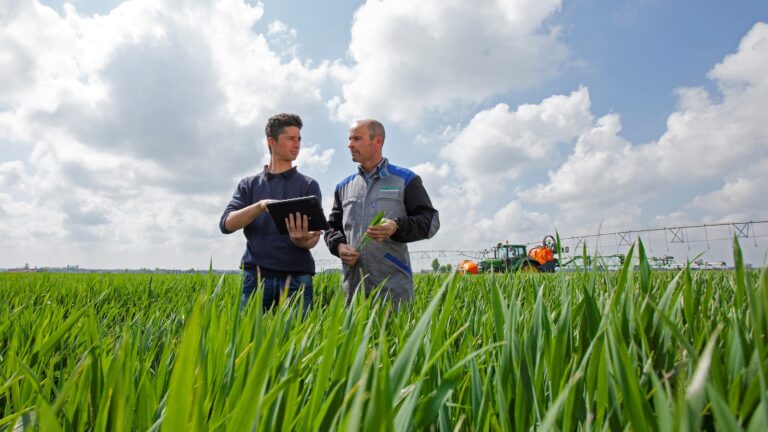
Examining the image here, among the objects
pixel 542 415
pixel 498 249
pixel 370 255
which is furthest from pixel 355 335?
pixel 498 249

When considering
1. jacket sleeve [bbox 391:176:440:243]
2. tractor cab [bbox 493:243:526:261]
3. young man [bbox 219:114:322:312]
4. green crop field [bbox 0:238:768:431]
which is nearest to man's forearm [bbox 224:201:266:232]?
young man [bbox 219:114:322:312]

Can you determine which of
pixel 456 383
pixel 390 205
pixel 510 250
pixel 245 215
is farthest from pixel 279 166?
pixel 510 250

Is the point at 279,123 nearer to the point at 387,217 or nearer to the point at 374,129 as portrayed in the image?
the point at 374,129

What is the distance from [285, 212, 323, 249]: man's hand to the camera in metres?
2.68

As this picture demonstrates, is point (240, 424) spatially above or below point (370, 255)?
below

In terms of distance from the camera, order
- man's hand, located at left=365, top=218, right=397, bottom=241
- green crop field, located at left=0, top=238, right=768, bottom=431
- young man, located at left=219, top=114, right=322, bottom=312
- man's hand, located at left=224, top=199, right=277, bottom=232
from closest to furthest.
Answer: green crop field, located at left=0, top=238, right=768, bottom=431 < man's hand, located at left=365, top=218, right=397, bottom=241 < man's hand, located at left=224, top=199, right=277, bottom=232 < young man, located at left=219, top=114, right=322, bottom=312

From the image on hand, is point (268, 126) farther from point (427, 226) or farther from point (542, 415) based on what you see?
point (542, 415)

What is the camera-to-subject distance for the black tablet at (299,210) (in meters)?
2.59

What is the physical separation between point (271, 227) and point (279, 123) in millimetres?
738

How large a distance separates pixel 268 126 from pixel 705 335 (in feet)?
9.76

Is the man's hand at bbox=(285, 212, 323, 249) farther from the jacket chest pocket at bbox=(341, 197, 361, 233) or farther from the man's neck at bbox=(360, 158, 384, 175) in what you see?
the man's neck at bbox=(360, 158, 384, 175)

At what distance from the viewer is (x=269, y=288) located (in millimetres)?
3000

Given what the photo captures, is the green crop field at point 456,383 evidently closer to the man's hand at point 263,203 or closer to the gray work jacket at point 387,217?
the man's hand at point 263,203

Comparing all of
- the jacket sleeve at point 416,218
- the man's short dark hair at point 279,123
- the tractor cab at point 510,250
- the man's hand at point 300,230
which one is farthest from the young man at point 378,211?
the tractor cab at point 510,250
